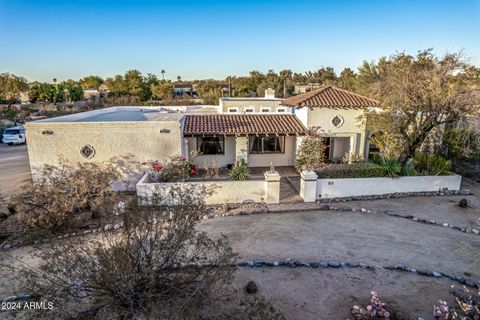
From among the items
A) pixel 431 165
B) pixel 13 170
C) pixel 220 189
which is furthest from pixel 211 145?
pixel 13 170

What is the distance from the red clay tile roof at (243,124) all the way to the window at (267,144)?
1308 millimetres

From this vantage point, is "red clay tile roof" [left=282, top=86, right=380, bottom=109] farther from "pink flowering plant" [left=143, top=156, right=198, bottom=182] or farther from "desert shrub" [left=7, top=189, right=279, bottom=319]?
"desert shrub" [left=7, top=189, right=279, bottom=319]

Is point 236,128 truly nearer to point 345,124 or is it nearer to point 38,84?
point 345,124

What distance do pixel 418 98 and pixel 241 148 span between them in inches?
432

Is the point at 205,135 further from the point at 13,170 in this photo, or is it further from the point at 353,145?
the point at 13,170

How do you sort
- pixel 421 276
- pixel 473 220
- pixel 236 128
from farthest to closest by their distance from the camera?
pixel 236 128
pixel 473 220
pixel 421 276

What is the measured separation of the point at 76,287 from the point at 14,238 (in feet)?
26.3

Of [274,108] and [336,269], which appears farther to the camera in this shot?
[274,108]

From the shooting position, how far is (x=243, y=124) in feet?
64.3

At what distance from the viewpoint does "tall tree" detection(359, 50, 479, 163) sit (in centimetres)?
1536

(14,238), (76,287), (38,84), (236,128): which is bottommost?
(14,238)

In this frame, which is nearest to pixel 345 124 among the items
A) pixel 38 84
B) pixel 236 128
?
pixel 236 128

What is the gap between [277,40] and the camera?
33.5 meters

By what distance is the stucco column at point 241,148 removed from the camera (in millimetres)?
18953
